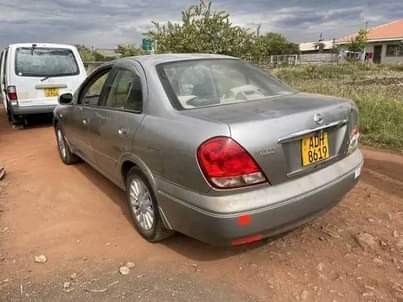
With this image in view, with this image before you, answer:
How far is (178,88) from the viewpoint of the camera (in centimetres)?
302

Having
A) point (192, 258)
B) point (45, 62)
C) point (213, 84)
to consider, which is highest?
point (45, 62)

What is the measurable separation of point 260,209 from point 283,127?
22.1 inches

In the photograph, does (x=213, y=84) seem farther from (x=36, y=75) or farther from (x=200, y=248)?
(x=36, y=75)

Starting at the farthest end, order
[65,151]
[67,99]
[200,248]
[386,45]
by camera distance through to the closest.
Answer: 1. [386,45]
2. [65,151]
3. [67,99]
4. [200,248]

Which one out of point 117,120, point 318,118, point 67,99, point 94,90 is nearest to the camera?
point 318,118

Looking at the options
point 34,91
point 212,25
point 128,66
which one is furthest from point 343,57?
point 128,66

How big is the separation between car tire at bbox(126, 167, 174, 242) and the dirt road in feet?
0.41

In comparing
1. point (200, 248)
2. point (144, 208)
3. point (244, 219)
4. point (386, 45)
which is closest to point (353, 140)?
point (244, 219)

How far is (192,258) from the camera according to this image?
3.03m

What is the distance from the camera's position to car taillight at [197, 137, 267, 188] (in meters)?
2.31

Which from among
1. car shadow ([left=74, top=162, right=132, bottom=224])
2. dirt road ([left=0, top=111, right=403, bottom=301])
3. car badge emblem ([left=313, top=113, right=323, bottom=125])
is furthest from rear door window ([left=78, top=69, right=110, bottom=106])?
car badge emblem ([left=313, top=113, right=323, bottom=125])

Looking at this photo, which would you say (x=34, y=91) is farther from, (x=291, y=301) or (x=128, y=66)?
(x=291, y=301)

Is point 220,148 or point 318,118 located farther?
point 318,118

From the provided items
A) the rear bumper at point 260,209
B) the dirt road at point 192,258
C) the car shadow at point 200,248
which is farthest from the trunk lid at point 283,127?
the car shadow at point 200,248
